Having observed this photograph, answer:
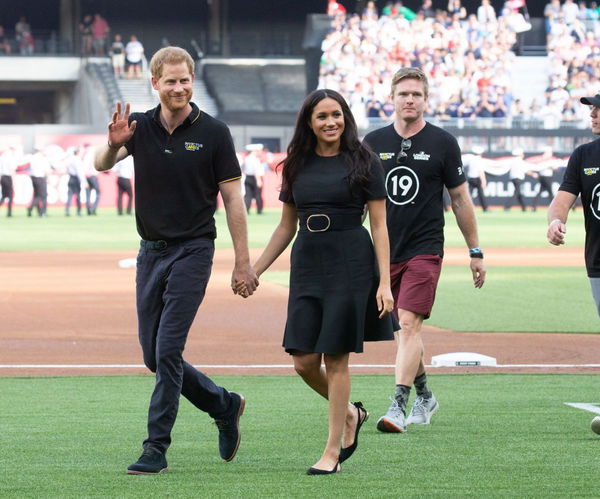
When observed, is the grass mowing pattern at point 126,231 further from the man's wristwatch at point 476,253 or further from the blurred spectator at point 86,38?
the man's wristwatch at point 476,253

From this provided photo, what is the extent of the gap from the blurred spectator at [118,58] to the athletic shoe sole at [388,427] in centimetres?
4884

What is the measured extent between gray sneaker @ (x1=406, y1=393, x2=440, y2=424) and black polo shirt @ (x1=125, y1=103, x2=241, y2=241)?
7.30ft

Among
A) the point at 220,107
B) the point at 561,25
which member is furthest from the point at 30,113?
the point at 561,25

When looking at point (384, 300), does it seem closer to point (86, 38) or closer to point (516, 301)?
point (516, 301)

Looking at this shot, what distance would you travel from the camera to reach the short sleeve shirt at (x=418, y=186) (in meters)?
8.62

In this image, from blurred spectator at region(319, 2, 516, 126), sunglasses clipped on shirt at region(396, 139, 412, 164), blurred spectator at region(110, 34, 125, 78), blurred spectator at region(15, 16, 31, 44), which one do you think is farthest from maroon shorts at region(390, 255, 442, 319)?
blurred spectator at region(15, 16, 31, 44)

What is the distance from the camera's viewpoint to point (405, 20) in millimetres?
52969

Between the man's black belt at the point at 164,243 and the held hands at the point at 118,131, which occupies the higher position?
the held hands at the point at 118,131

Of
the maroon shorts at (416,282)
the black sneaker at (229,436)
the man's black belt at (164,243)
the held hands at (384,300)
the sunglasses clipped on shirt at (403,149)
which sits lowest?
the black sneaker at (229,436)

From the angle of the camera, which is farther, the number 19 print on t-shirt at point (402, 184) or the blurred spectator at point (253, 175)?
the blurred spectator at point (253, 175)

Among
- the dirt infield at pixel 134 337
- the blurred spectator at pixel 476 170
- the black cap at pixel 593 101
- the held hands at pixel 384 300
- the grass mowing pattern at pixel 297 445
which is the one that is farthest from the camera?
the blurred spectator at pixel 476 170

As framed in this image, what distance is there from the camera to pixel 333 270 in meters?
6.75

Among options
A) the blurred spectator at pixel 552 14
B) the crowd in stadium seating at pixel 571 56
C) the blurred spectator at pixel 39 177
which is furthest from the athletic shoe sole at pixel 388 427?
the blurred spectator at pixel 552 14

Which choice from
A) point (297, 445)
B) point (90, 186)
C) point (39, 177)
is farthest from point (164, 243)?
point (90, 186)
